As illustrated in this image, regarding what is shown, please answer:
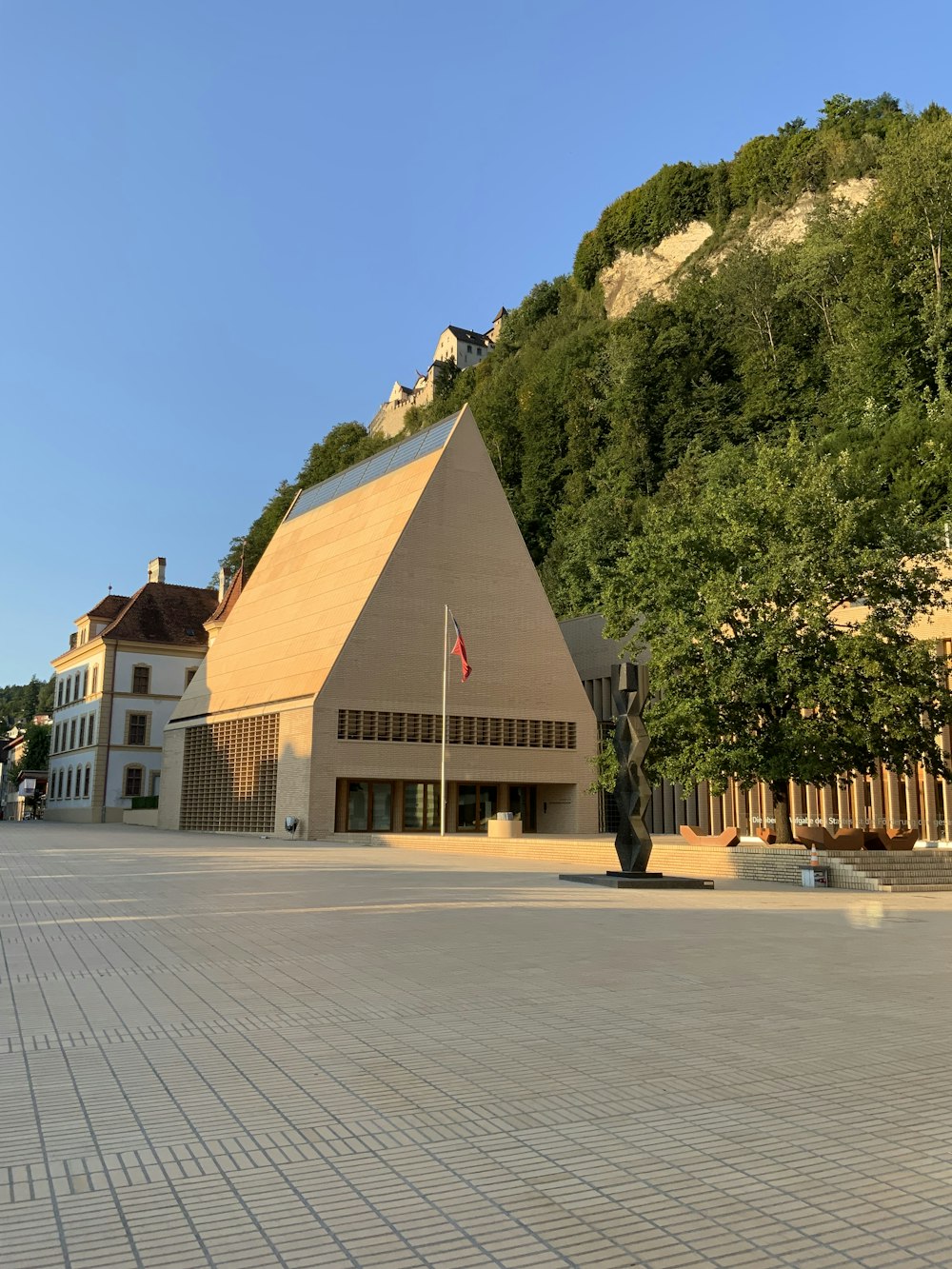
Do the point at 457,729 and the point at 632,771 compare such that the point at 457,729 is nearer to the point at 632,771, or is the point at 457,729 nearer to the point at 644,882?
the point at 632,771

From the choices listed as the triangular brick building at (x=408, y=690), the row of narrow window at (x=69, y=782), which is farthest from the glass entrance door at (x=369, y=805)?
the row of narrow window at (x=69, y=782)

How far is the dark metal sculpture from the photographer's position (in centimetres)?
1823

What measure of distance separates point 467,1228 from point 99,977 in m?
5.73

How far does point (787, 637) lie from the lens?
21750mm

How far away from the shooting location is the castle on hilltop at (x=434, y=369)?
387 feet

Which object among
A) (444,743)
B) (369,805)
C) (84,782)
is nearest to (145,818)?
(84,782)

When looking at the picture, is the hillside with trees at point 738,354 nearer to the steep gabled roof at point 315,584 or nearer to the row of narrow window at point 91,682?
the steep gabled roof at point 315,584

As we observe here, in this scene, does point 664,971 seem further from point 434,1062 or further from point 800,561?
point 800,561

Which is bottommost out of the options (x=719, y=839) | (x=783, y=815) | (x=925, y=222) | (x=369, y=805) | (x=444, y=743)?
(x=719, y=839)

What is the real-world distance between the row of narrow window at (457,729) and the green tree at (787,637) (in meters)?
13.3

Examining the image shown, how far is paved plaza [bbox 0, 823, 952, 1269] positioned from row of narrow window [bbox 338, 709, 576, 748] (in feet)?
79.7

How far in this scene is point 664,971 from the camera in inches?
359

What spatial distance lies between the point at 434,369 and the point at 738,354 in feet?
187

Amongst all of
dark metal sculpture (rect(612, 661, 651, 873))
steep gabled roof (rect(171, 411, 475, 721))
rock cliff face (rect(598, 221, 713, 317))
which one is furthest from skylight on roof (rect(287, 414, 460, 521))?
rock cliff face (rect(598, 221, 713, 317))
